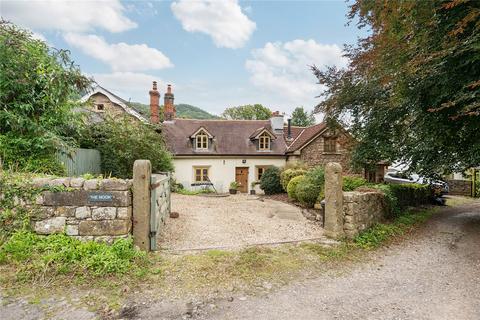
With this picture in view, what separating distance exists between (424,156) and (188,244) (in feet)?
30.5

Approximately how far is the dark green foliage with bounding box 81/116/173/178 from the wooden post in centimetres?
602

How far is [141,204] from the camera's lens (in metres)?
5.14

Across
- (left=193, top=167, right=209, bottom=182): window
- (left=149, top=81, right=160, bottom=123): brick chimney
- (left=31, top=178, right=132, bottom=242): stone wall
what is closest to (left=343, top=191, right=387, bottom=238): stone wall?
(left=31, top=178, right=132, bottom=242): stone wall

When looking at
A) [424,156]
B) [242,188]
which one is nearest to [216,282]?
[424,156]

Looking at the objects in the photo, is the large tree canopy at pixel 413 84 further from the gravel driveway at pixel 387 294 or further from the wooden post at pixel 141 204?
the wooden post at pixel 141 204

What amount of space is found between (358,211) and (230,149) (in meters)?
16.0

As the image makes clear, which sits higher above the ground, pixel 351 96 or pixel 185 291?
pixel 351 96

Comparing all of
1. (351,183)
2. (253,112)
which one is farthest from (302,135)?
(253,112)

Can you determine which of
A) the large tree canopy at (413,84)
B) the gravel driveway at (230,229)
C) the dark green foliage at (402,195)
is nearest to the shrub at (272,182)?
the dark green foliage at (402,195)

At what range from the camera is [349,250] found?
19.9 ft

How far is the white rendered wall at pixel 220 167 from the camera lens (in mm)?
20938

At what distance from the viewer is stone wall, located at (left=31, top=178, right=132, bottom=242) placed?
4941mm

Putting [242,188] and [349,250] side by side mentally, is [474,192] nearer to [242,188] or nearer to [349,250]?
[242,188]

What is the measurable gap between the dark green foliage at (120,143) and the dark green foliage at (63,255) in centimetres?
588
